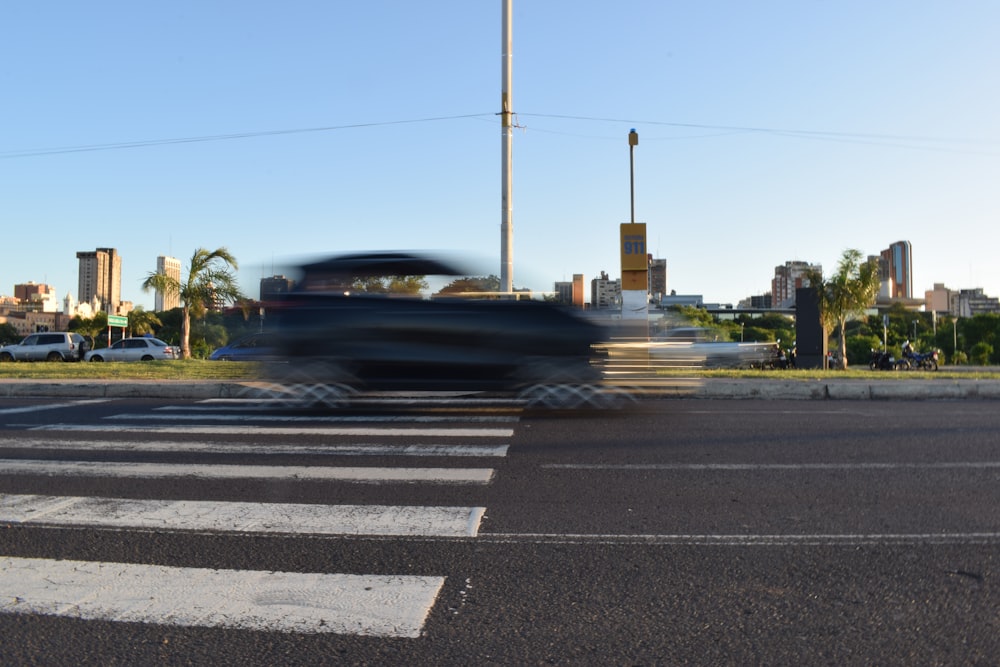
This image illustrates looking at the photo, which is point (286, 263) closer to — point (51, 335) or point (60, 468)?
point (60, 468)

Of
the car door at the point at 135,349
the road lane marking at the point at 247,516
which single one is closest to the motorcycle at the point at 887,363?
the road lane marking at the point at 247,516

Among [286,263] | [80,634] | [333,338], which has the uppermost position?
[286,263]

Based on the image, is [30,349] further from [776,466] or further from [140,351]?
[776,466]

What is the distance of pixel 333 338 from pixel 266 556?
518 centimetres

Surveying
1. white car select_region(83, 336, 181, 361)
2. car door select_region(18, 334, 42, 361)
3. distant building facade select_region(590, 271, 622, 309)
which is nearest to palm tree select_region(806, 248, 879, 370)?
distant building facade select_region(590, 271, 622, 309)

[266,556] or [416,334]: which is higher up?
[416,334]

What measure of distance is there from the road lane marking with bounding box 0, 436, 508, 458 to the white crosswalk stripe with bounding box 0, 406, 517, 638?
0.02 meters

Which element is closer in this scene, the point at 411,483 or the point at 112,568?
the point at 112,568

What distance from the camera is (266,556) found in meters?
3.71

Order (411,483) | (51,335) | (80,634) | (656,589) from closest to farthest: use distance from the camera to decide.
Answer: (80,634) → (656,589) → (411,483) → (51,335)

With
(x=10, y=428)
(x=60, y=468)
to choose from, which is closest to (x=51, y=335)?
(x=10, y=428)

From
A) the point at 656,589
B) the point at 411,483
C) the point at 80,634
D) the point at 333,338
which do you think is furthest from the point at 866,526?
the point at 333,338

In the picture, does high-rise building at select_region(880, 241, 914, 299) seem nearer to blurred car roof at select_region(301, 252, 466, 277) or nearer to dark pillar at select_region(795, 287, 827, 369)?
dark pillar at select_region(795, 287, 827, 369)

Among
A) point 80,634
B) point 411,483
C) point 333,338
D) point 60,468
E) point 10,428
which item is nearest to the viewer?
point 80,634
